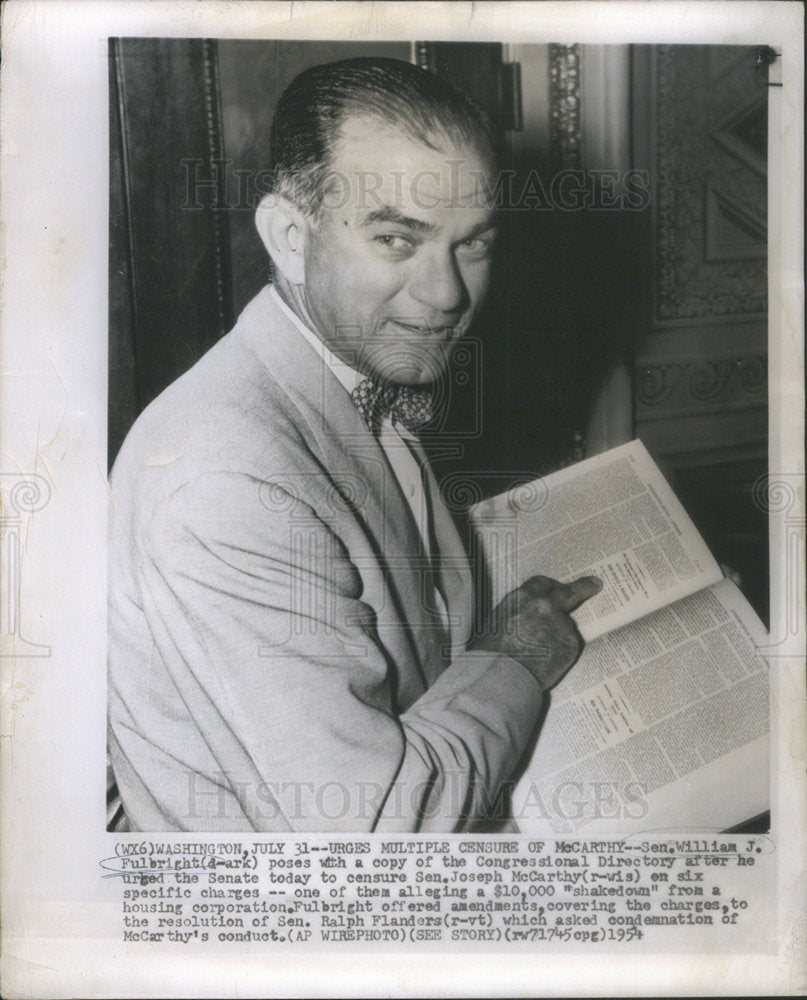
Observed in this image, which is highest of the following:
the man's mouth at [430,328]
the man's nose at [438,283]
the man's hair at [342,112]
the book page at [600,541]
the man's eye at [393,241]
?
the man's hair at [342,112]

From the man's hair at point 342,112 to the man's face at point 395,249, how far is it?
0.02m

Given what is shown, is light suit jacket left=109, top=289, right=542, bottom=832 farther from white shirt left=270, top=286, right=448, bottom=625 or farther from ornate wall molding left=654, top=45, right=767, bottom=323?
ornate wall molding left=654, top=45, right=767, bottom=323

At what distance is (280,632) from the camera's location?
1.21m

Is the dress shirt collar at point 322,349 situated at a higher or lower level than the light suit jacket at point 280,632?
higher

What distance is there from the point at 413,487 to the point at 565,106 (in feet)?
2.08

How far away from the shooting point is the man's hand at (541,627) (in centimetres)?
127

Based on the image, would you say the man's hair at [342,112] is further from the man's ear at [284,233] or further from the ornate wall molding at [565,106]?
the ornate wall molding at [565,106]

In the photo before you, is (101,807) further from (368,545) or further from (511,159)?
(511,159)

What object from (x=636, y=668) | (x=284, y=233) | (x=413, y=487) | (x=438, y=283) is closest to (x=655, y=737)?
(x=636, y=668)

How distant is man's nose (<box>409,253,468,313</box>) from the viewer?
127 cm

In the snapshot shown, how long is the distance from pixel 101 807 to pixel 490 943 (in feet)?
2.00

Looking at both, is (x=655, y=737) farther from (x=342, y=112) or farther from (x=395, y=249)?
(x=342, y=112)

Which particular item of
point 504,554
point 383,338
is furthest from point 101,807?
point 383,338

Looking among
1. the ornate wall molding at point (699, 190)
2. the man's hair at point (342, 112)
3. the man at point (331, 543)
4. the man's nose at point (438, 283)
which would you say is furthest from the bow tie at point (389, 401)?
the ornate wall molding at point (699, 190)
